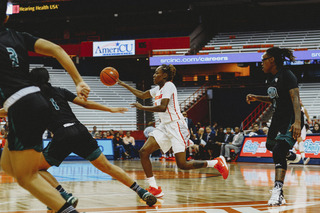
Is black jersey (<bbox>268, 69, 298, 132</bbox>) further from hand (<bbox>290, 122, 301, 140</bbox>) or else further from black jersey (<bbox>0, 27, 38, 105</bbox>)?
black jersey (<bbox>0, 27, 38, 105</bbox>)

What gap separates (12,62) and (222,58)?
25.3 m

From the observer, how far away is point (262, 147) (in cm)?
1538

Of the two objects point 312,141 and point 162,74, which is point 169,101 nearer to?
point 162,74

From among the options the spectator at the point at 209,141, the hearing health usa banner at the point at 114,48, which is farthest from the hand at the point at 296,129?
the hearing health usa banner at the point at 114,48

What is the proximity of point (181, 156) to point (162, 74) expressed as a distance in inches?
50.8

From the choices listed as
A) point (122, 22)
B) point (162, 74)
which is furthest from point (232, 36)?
point (162, 74)

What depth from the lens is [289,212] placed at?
4.53 m

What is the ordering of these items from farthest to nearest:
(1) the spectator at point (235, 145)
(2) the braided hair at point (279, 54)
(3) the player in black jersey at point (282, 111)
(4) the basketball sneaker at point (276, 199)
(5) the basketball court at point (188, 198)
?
(1) the spectator at point (235, 145)
(2) the braided hair at point (279, 54)
(3) the player in black jersey at point (282, 111)
(4) the basketball sneaker at point (276, 199)
(5) the basketball court at point (188, 198)

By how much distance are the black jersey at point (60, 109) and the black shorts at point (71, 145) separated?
88 mm

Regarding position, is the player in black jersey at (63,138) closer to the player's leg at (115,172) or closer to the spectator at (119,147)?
the player's leg at (115,172)

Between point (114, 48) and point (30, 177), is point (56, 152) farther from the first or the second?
point (114, 48)

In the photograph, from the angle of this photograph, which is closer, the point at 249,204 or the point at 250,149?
the point at 249,204

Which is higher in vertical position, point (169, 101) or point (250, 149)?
point (169, 101)

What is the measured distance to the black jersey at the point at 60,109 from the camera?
4.73 meters
